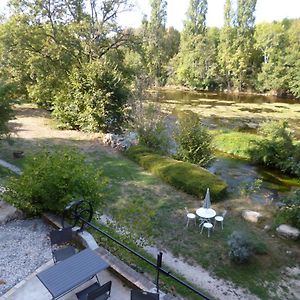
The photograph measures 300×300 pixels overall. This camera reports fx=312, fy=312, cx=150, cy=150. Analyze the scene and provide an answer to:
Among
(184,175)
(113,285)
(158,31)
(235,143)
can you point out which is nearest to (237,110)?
(235,143)

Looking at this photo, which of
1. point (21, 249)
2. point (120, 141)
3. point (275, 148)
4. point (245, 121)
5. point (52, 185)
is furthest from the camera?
point (245, 121)

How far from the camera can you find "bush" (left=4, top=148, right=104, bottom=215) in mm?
6316

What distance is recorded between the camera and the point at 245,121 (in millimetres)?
24969

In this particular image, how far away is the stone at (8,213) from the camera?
6.65 meters

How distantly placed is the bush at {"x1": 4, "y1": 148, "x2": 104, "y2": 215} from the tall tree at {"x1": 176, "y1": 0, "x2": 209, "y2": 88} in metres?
41.3

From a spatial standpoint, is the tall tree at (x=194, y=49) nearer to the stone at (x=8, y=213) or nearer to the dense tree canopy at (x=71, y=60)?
the dense tree canopy at (x=71, y=60)

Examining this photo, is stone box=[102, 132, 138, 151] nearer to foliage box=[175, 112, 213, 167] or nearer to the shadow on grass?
the shadow on grass

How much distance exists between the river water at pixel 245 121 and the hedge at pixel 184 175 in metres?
1.31

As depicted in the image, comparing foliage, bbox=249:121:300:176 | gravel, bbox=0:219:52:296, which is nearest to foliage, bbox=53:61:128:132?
foliage, bbox=249:121:300:176

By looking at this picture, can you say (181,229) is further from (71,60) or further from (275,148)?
(71,60)

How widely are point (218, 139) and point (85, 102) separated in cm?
840

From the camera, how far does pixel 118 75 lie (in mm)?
16375

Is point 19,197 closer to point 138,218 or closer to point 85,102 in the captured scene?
point 138,218

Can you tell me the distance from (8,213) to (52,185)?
1344 millimetres
